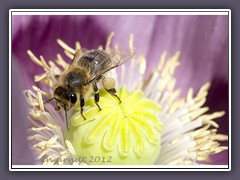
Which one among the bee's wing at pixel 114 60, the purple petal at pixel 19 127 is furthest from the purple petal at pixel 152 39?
the bee's wing at pixel 114 60

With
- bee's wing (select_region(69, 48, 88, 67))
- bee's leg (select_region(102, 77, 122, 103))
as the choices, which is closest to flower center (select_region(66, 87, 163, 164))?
bee's leg (select_region(102, 77, 122, 103))

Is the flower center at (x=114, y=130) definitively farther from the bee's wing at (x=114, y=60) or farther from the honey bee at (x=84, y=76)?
the bee's wing at (x=114, y=60)

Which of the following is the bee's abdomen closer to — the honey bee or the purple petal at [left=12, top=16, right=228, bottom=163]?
the honey bee

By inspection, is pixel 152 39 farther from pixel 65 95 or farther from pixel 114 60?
pixel 65 95

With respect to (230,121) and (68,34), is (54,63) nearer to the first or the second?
(68,34)

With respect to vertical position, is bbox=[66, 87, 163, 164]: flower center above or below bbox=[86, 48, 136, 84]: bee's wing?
below

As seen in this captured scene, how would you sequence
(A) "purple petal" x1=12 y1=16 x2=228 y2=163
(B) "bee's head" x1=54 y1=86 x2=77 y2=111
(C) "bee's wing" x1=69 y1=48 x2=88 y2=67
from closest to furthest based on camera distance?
(B) "bee's head" x1=54 y1=86 x2=77 y2=111 → (C) "bee's wing" x1=69 y1=48 x2=88 y2=67 → (A) "purple petal" x1=12 y1=16 x2=228 y2=163
